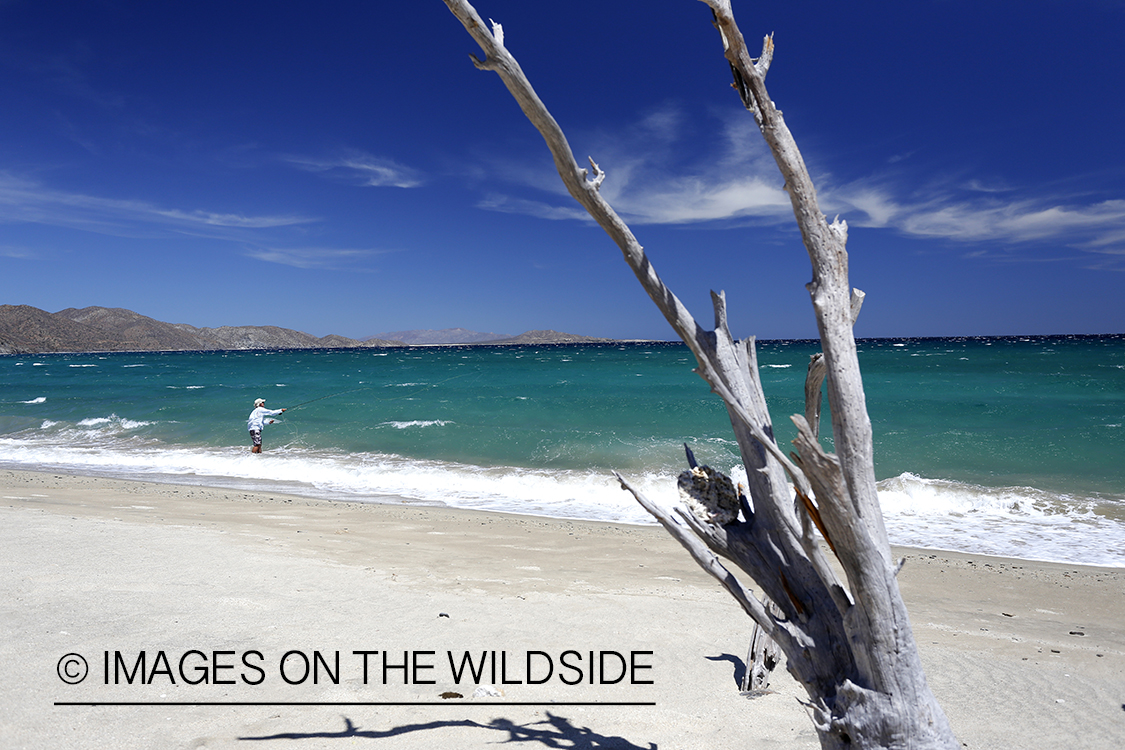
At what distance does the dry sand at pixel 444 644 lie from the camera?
308 cm

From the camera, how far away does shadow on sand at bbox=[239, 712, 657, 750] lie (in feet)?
9.68

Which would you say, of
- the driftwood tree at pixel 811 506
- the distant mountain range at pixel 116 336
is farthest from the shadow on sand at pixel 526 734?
the distant mountain range at pixel 116 336

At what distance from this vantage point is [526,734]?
10.00 ft

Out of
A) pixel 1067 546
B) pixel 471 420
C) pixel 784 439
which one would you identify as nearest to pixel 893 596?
pixel 1067 546

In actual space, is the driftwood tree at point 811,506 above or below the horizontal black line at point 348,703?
above

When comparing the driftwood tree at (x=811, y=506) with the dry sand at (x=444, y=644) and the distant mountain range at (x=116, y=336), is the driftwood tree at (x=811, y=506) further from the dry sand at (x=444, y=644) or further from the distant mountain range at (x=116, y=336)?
the distant mountain range at (x=116, y=336)

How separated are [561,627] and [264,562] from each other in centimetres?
314

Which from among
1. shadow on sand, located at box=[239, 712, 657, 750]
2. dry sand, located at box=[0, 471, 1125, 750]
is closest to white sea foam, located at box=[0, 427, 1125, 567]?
→ dry sand, located at box=[0, 471, 1125, 750]

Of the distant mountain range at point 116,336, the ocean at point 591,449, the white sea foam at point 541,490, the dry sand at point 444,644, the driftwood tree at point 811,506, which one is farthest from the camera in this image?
the distant mountain range at point 116,336

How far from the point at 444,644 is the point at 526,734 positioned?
1208 mm

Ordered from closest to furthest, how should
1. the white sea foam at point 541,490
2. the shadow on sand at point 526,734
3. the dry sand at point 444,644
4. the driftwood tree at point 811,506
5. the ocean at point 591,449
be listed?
the driftwood tree at point 811,506
the shadow on sand at point 526,734
the dry sand at point 444,644
the white sea foam at point 541,490
the ocean at point 591,449

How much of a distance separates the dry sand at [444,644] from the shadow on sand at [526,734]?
0.01 metres

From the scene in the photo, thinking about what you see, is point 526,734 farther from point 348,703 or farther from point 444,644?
point 444,644

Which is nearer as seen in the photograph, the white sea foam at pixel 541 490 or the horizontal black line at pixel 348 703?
the horizontal black line at pixel 348 703
